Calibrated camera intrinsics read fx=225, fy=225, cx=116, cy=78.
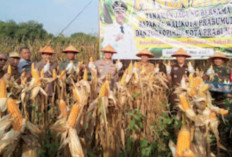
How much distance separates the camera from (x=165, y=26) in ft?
20.2

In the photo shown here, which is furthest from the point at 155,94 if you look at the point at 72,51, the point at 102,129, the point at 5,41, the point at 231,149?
the point at 5,41

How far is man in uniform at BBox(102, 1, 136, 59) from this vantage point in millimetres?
6371

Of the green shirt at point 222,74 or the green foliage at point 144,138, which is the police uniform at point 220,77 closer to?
the green shirt at point 222,74

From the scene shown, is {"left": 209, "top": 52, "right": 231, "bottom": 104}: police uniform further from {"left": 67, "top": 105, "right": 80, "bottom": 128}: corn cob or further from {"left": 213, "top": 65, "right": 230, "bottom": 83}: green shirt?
{"left": 67, "top": 105, "right": 80, "bottom": 128}: corn cob

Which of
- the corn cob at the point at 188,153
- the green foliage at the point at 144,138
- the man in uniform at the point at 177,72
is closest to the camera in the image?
the corn cob at the point at 188,153

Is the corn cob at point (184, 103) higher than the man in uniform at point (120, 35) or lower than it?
lower

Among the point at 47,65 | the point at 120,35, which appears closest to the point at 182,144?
the point at 47,65

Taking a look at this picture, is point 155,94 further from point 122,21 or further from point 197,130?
point 122,21

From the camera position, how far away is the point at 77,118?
4.46 feet

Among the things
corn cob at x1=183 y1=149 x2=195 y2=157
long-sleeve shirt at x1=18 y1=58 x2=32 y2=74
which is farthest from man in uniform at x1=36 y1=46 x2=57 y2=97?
corn cob at x1=183 y1=149 x2=195 y2=157

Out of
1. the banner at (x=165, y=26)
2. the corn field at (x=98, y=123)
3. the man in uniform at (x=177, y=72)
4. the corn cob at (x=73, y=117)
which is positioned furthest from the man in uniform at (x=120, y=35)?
the corn cob at (x=73, y=117)

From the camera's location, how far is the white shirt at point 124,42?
636cm

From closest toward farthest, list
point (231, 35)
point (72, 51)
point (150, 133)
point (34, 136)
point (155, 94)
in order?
point (34, 136), point (150, 133), point (155, 94), point (72, 51), point (231, 35)

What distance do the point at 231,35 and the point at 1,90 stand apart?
5.54 m
